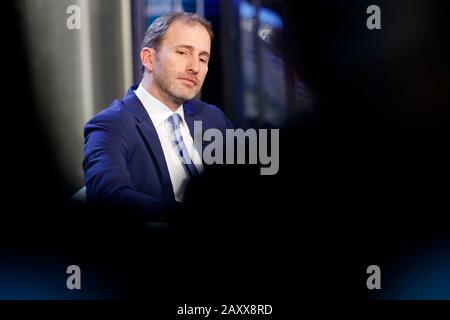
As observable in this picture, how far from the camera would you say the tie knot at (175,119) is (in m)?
1.60

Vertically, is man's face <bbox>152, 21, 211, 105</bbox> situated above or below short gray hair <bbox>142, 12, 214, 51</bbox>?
below

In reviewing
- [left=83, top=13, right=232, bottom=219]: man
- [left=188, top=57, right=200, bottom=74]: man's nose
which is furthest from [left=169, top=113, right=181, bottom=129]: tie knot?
[left=188, top=57, right=200, bottom=74]: man's nose

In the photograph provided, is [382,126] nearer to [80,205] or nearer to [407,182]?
[407,182]

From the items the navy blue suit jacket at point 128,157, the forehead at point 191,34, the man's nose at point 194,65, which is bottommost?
the navy blue suit jacket at point 128,157

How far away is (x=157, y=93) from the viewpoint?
160 centimetres

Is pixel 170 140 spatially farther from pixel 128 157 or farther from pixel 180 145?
pixel 128 157

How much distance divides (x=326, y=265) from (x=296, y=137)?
0.39 meters

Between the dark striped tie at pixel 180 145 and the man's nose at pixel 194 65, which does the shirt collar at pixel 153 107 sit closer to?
the dark striped tie at pixel 180 145

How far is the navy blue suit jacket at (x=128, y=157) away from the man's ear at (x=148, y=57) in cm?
8

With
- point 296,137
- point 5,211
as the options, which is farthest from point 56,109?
point 296,137

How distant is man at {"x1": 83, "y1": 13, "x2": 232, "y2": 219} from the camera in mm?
1529

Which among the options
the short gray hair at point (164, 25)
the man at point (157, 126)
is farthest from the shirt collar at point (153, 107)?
the short gray hair at point (164, 25)

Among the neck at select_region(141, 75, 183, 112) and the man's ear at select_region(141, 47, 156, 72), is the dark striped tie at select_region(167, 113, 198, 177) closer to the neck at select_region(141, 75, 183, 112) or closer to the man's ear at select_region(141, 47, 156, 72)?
the neck at select_region(141, 75, 183, 112)

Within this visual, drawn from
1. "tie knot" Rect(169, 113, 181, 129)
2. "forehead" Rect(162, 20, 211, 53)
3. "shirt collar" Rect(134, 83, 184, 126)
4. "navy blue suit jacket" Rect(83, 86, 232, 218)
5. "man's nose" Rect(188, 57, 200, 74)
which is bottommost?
"navy blue suit jacket" Rect(83, 86, 232, 218)
